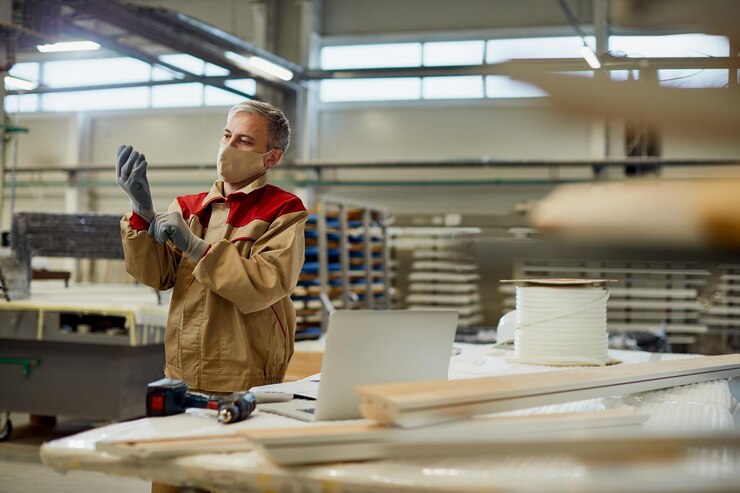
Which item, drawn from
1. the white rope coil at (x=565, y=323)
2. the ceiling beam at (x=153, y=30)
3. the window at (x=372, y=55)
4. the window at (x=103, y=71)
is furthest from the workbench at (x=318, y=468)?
the window at (x=103, y=71)

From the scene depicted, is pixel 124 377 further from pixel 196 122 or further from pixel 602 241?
pixel 196 122

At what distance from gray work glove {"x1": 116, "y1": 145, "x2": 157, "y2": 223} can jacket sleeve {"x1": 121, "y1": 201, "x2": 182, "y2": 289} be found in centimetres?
5

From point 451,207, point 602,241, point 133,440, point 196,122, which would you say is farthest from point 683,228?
point 196,122

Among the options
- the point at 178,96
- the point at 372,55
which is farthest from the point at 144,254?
the point at 178,96

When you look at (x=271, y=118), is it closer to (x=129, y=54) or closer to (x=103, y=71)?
(x=129, y=54)

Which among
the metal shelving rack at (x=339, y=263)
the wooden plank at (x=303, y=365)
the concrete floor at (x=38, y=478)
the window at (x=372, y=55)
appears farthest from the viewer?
the window at (x=372, y=55)

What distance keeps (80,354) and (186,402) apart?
4000 millimetres

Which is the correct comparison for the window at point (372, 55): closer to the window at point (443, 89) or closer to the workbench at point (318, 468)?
the window at point (443, 89)

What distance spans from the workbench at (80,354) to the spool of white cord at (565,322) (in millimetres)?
3163

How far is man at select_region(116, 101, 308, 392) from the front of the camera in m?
2.14

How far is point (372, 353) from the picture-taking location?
168 centimetres

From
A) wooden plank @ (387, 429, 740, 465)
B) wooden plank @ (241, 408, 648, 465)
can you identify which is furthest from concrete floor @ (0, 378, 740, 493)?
wooden plank @ (387, 429, 740, 465)

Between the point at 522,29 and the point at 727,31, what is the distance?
11.9 metres

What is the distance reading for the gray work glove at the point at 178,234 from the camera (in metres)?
2.17
